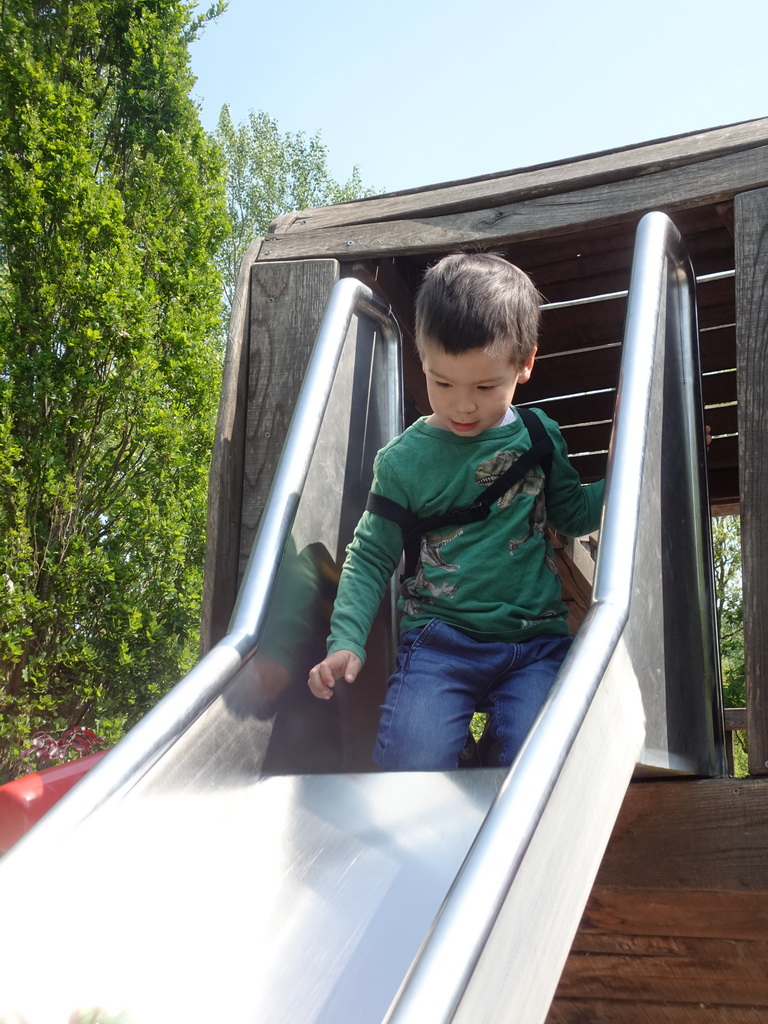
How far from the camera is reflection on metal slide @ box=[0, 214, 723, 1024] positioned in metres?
1.17

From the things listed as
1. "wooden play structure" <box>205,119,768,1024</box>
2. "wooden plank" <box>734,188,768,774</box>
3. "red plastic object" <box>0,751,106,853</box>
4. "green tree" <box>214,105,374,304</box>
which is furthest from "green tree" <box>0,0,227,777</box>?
"green tree" <box>214,105,374,304</box>

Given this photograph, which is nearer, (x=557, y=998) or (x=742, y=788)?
(x=742, y=788)

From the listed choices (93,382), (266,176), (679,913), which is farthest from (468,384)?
(266,176)

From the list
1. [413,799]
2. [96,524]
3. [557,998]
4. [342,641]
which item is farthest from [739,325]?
[96,524]

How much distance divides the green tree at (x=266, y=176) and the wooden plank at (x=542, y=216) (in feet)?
67.6

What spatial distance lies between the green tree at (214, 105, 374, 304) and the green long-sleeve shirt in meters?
21.4

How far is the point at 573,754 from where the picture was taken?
1.27 meters

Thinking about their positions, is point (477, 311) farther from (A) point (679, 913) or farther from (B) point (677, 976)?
(B) point (677, 976)

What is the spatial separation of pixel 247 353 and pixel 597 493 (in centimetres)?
112

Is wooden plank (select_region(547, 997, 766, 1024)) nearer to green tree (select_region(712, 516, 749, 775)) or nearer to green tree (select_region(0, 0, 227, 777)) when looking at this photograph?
green tree (select_region(0, 0, 227, 777))

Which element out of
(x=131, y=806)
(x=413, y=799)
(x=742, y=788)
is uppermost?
(x=131, y=806)

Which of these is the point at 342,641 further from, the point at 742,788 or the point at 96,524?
the point at 96,524

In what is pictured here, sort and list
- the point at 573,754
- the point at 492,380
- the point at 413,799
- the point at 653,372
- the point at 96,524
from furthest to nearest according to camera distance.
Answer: the point at 96,524, the point at 492,380, the point at 653,372, the point at 413,799, the point at 573,754

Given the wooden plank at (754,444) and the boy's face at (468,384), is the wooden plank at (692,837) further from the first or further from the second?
the boy's face at (468,384)
